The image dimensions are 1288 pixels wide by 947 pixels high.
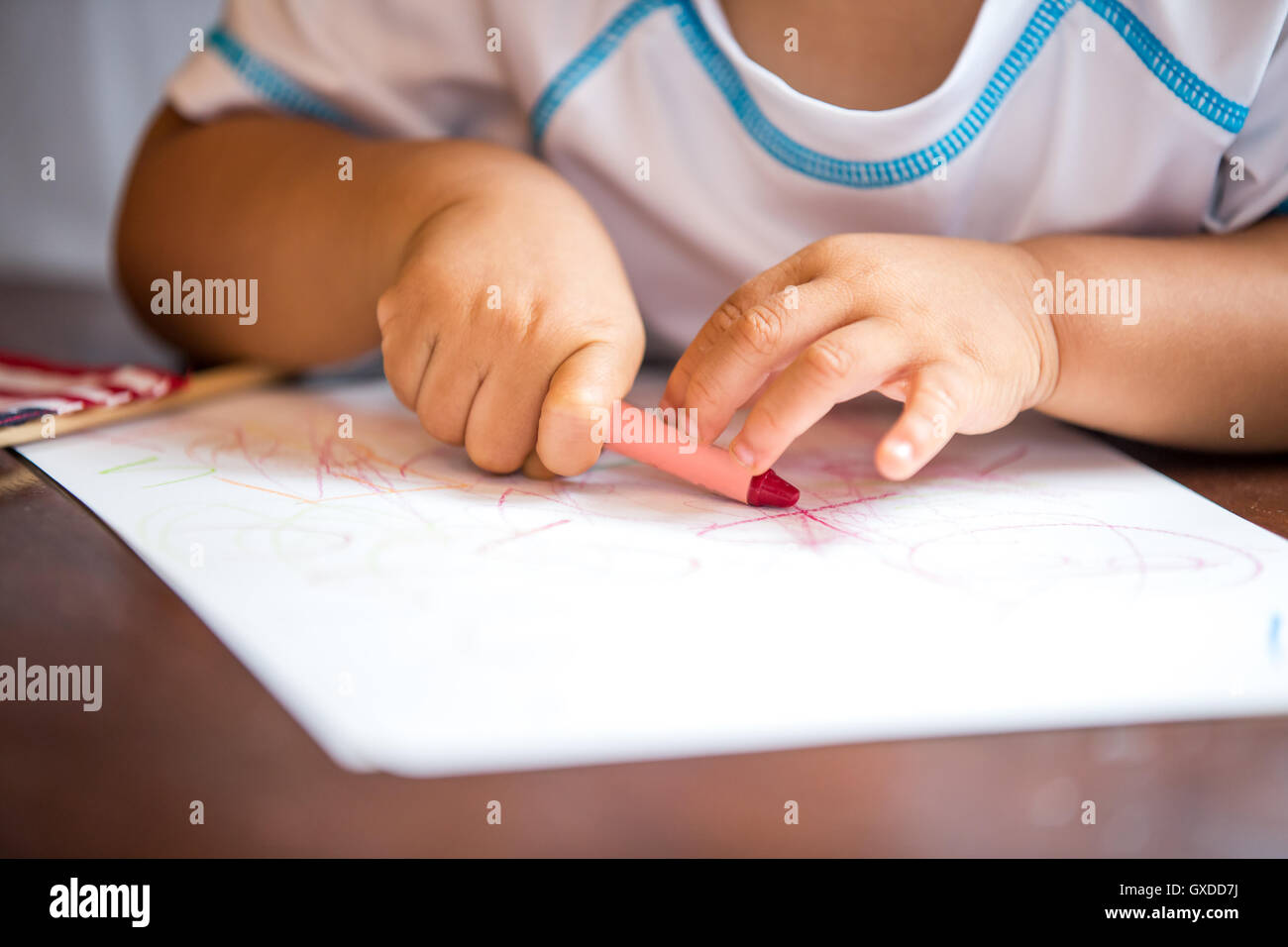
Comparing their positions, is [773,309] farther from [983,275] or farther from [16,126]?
[16,126]

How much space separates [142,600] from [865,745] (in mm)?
197

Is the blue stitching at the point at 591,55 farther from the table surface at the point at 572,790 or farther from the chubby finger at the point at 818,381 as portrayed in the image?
the table surface at the point at 572,790

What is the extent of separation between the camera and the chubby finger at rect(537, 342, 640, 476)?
0.35 metres

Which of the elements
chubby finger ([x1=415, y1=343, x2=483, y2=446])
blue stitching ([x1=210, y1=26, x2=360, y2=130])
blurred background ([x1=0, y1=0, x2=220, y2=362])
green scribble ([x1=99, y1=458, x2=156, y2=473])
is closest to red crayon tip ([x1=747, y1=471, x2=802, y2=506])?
chubby finger ([x1=415, y1=343, x2=483, y2=446])

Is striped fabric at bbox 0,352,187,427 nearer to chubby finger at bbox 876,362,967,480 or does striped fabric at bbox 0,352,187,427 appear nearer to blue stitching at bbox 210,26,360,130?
blue stitching at bbox 210,26,360,130

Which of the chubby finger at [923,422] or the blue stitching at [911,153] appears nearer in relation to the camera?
the chubby finger at [923,422]

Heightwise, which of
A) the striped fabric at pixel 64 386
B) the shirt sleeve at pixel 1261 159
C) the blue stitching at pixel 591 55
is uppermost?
the blue stitching at pixel 591 55

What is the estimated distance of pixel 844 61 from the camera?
1.60 ft

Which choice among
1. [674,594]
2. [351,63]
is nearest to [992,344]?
[674,594]

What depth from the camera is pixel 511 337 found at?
0.38m

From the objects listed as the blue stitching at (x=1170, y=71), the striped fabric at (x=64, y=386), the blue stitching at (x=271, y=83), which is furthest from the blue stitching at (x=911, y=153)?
the striped fabric at (x=64, y=386)

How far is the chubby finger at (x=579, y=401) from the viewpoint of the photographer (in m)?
0.35

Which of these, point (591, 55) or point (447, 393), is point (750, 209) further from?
point (447, 393)

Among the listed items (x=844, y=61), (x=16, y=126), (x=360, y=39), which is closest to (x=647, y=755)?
(x=844, y=61)
